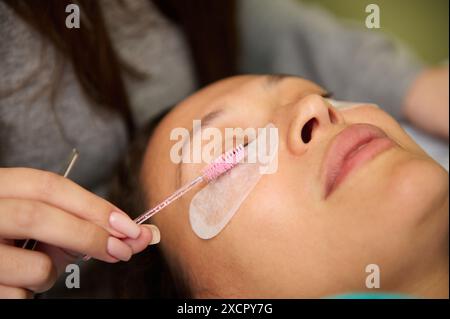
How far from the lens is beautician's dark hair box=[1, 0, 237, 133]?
883mm

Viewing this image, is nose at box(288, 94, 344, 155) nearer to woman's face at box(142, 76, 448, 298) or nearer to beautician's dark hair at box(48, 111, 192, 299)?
woman's face at box(142, 76, 448, 298)

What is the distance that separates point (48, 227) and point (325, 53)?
0.90 meters

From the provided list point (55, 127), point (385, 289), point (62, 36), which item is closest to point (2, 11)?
point (62, 36)

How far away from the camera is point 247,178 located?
0.71 meters

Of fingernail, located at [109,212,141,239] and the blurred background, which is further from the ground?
the blurred background

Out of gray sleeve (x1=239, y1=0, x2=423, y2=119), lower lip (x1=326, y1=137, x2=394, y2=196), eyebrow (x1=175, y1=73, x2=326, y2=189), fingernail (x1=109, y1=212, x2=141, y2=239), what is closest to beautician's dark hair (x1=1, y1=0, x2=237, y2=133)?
gray sleeve (x1=239, y1=0, x2=423, y2=119)

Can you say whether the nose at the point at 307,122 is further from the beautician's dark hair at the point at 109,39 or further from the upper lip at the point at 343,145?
the beautician's dark hair at the point at 109,39

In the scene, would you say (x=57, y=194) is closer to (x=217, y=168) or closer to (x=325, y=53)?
(x=217, y=168)

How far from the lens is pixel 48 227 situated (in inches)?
23.5

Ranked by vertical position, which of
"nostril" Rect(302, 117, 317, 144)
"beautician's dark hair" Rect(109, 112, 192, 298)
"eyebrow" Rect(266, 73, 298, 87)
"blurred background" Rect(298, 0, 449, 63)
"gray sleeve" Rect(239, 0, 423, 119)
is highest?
"blurred background" Rect(298, 0, 449, 63)

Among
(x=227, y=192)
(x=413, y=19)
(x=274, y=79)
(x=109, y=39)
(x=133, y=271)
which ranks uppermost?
(x=413, y=19)

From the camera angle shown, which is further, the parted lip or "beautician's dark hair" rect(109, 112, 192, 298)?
"beautician's dark hair" rect(109, 112, 192, 298)

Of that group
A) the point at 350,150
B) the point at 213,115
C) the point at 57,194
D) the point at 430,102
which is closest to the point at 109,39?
the point at 213,115
